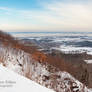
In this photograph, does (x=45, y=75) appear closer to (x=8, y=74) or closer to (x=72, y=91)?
(x=72, y=91)

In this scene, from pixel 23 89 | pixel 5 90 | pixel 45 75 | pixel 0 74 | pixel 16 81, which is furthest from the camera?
pixel 45 75

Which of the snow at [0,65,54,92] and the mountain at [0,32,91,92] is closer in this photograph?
the snow at [0,65,54,92]

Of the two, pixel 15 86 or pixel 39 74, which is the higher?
pixel 15 86

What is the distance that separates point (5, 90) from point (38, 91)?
45 centimetres

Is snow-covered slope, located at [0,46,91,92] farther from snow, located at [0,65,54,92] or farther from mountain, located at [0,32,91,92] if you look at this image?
snow, located at [0,65,54,92]

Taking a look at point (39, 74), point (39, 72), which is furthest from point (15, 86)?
point (39, 72)

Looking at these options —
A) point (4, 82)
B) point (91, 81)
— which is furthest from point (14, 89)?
point (91, 81)

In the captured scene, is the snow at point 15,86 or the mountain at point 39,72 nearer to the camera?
the snow at point 15,86

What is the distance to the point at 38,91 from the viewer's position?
1.84 meters

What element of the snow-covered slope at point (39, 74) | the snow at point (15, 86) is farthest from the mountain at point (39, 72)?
the snow at point (15, 86)

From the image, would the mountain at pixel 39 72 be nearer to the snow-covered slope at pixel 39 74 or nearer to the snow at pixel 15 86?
the snow-covered slope at pixel 39 74

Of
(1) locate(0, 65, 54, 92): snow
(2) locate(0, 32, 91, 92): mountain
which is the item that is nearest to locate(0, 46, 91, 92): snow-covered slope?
(2) locate(0, 32, 91, 92): mountain

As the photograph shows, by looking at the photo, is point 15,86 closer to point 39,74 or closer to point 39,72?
point 39,74

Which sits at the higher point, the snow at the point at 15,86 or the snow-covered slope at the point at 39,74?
the snow at the point at 15,86
